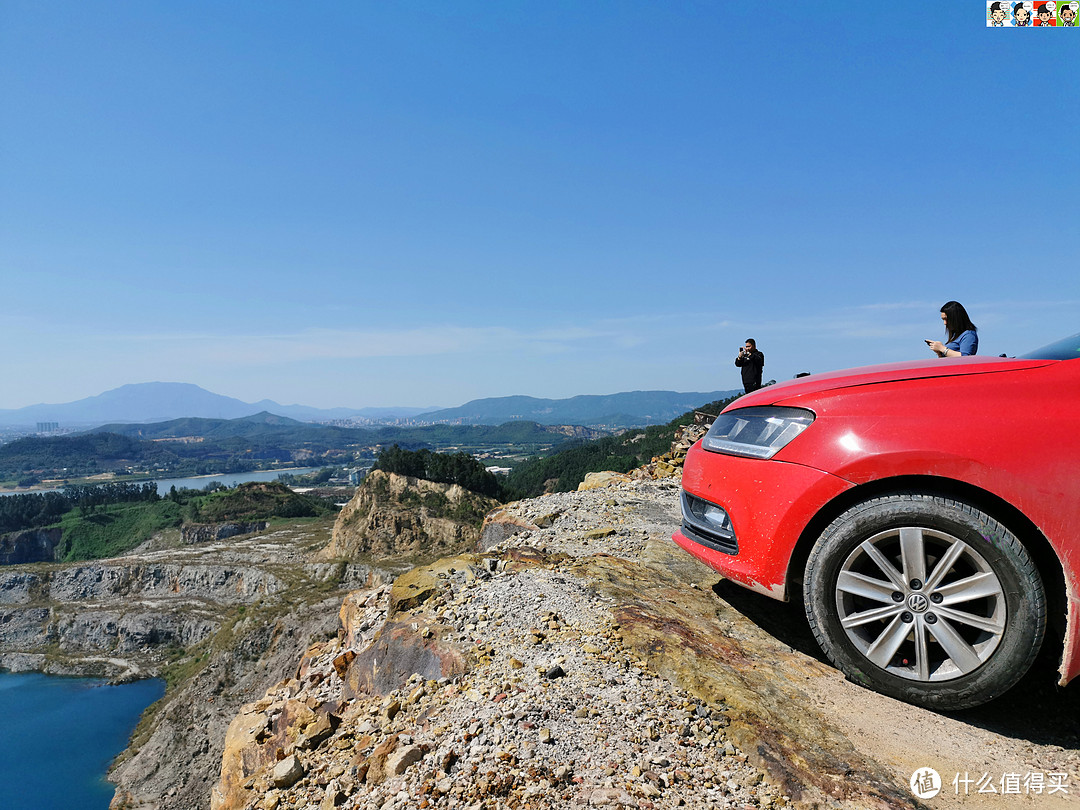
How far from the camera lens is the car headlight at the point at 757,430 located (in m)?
3.45

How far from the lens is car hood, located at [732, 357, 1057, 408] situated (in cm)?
315

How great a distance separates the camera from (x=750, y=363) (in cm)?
1358

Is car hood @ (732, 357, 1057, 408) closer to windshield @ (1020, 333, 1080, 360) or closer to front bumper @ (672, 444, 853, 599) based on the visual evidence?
windshield @ (1020, 333, 1080, 360)

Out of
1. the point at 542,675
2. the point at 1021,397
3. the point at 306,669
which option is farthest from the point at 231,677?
the point at 1021,397

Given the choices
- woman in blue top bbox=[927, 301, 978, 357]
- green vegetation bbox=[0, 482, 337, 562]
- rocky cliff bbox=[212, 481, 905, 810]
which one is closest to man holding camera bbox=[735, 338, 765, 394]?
woman in blue top bbox=[927, 301, 978, 357]

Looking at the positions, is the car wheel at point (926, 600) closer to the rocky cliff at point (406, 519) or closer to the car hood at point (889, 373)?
the car hood at point (889, 373)

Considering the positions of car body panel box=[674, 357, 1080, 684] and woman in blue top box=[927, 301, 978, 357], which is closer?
car body panel box=[674, 357, 1080, 684]

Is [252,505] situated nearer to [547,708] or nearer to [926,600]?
[547,708]

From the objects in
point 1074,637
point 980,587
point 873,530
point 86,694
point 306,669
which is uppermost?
point 873,530

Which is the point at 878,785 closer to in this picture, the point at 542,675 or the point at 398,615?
the point at 542,675

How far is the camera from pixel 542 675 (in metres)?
3.51

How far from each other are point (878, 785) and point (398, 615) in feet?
14.1

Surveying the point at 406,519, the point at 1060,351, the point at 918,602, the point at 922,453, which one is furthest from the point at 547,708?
the point at 406,519

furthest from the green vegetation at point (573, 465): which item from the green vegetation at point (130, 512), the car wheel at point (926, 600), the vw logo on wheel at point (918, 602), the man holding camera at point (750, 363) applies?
the vw logo on wheel at point (918, 602)
